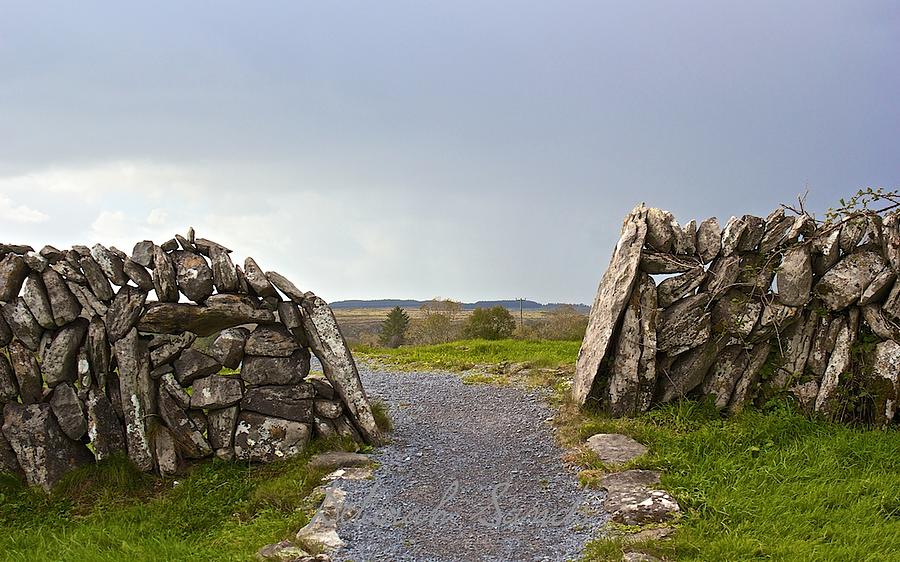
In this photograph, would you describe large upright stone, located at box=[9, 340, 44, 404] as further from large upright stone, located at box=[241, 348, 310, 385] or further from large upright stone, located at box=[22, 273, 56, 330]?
large upright stone, located at box=[241, 348, 310, 385]

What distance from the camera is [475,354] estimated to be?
21.8 m

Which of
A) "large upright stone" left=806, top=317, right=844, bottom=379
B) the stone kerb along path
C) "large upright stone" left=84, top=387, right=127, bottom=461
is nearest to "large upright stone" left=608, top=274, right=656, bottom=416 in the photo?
"large upright stone" left=806, top=317, right=844, bottom=379

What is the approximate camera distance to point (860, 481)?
31.4ft

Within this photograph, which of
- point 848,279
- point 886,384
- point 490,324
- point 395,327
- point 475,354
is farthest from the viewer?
point 395,327

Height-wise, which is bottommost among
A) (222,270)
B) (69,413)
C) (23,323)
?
(69,413)

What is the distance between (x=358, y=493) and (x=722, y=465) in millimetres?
4944

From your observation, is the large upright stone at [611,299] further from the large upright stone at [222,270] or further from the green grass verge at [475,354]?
the large upright stone at [222,270]

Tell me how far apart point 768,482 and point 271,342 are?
24.0 ft

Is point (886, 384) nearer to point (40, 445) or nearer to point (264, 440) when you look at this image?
point (264, 440)

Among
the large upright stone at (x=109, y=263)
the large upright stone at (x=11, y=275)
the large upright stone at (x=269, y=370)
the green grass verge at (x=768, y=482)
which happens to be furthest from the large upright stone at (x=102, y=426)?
the green grass verge at (x=768, y=482)

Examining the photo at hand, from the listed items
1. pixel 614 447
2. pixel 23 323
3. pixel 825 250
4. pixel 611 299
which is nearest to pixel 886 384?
pixel 825 250

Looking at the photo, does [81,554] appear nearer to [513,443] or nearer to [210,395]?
[210,395]

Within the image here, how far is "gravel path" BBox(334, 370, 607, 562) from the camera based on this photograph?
327 inches

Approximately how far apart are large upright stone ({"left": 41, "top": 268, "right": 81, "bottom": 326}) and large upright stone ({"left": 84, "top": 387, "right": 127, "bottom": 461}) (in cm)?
113
